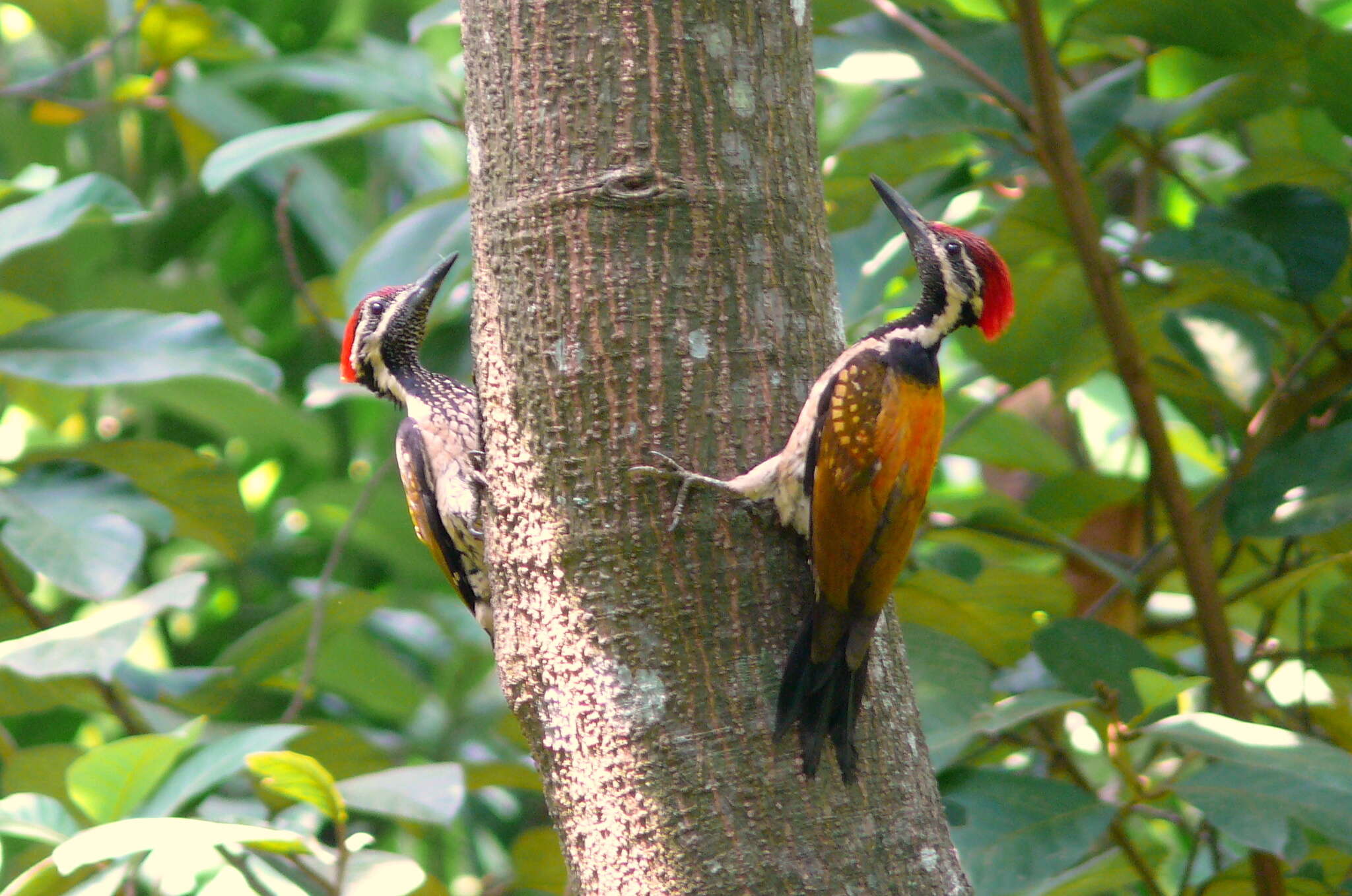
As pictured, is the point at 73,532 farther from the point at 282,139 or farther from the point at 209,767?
the point at 282,139

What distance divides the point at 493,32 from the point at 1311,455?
1.71 m

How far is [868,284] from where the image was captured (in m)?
2.58

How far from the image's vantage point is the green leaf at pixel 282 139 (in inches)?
94.5

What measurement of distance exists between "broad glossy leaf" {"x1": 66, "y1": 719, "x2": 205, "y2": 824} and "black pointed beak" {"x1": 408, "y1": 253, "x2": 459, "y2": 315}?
1.00m

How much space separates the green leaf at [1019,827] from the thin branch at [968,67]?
4.06 ft

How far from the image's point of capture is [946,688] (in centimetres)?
217

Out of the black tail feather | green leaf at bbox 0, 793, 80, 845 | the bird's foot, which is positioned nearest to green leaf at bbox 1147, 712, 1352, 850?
the black tail feather

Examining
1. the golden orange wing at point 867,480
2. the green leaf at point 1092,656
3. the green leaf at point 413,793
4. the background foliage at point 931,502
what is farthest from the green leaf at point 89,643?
the green leaf at point 1092,656

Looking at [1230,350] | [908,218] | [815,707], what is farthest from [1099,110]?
[815,707]

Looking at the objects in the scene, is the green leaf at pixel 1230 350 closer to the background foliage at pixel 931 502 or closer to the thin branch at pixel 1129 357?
the background foliage at pixel 931 502

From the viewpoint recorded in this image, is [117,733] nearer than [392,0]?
Yes

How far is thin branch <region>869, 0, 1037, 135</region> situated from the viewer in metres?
2.29

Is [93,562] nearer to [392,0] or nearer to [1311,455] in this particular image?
[1311,455]

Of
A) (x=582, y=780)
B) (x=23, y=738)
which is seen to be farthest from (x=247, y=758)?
(x=23, y=738)
